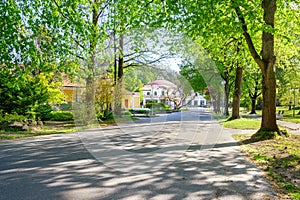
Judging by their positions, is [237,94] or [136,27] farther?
[237,94]

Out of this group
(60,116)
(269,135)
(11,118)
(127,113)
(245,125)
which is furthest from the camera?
(60,116)

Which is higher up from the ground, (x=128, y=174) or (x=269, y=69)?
(x=269, y=69)

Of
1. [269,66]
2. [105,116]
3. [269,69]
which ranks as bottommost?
[105,116]

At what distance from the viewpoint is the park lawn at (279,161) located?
4310 millimetres

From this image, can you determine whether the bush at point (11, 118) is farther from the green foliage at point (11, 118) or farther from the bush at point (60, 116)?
the bush at point (60, 116)

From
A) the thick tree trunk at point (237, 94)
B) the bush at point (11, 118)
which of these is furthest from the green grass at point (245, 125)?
the bush at point (11, 118)

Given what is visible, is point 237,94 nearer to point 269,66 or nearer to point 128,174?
point 269,66

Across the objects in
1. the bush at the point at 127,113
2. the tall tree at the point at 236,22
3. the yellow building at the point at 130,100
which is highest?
the tall tree at the point at 236,22

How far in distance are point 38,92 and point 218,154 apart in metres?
11.5

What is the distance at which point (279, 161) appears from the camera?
20.2 ft

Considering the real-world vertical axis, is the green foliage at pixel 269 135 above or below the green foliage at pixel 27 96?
below

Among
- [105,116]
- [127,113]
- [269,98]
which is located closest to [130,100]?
[127,113]

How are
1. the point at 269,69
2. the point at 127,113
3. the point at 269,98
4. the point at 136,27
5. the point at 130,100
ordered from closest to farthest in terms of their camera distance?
the point at 136,27 < the point at 269,69 < the point at 269,98 < the point at 127,113 < the point at 130,100

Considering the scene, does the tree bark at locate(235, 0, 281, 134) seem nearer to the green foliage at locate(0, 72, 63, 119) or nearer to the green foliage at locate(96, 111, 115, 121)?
the green foliage at locate(96, 111, 115, 121)
